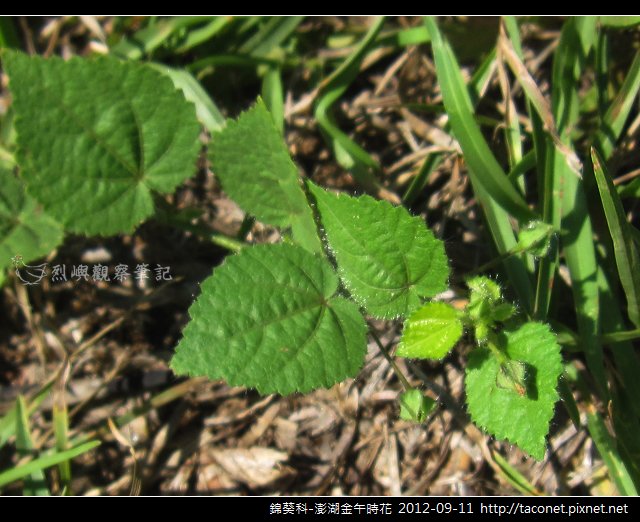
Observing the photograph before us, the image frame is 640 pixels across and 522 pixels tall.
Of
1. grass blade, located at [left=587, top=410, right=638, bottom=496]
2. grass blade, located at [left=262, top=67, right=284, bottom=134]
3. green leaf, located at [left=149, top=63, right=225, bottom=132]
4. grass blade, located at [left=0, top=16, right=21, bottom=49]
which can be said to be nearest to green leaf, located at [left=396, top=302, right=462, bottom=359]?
grass blade, located at [left=587, top=410, right=638, bottom=496]

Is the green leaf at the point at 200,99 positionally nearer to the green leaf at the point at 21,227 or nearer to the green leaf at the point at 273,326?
the green leaf at the point at 21,227

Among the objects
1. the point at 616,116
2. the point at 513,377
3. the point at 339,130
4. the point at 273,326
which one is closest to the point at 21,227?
the point at 273,326

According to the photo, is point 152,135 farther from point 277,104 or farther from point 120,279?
point 120,279

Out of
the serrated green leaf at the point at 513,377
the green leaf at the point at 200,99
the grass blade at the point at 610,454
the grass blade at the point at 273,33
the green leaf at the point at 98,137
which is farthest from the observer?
the grass blade at the point at 273,33

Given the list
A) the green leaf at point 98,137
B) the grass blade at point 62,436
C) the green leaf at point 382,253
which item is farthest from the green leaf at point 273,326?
the grass blade at point 62,436

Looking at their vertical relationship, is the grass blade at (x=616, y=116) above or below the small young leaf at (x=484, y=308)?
above

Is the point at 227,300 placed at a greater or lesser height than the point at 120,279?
lesser
